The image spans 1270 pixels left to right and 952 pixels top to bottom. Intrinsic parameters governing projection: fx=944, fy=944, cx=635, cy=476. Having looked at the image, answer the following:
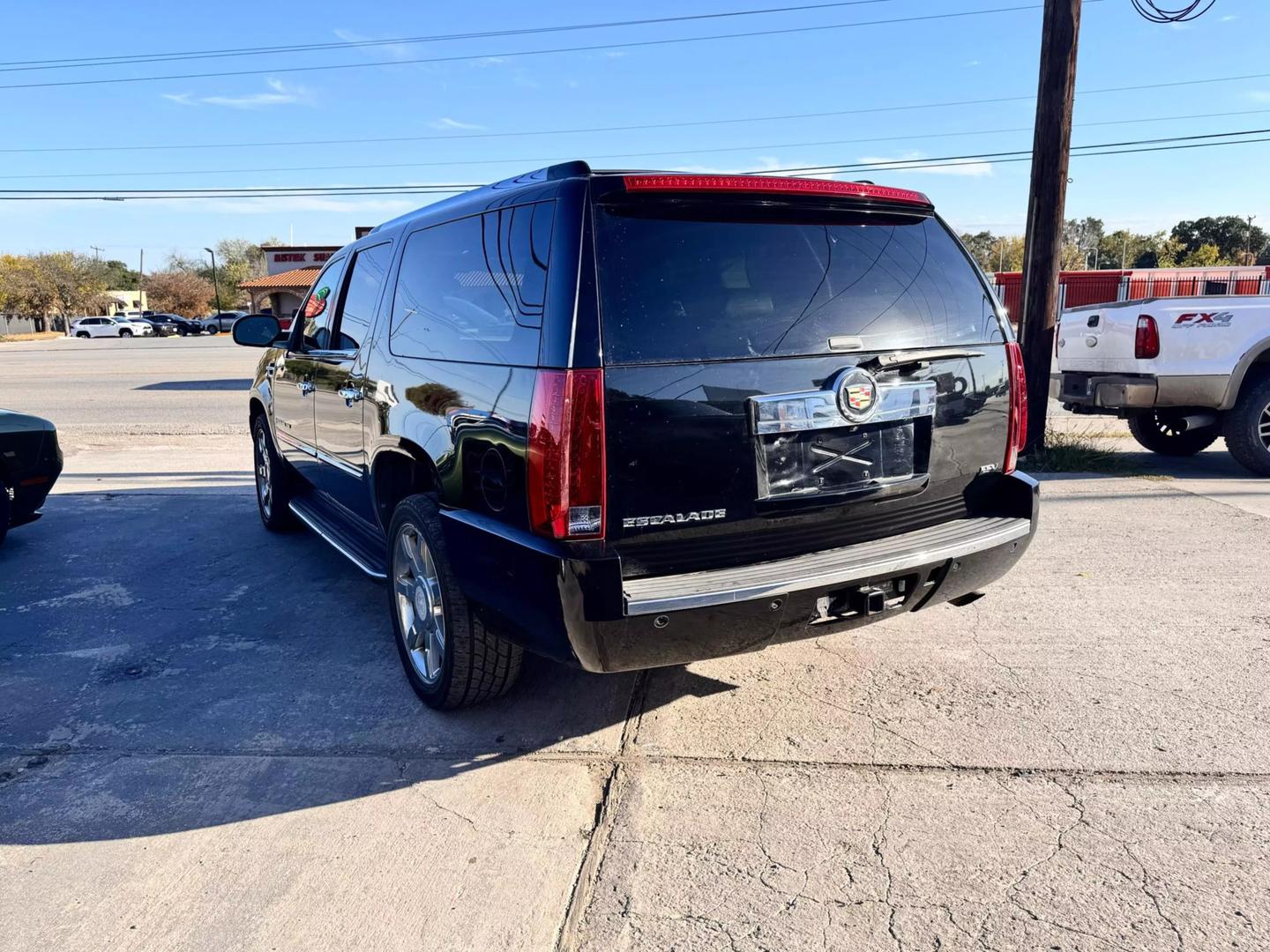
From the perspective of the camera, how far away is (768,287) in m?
3.18

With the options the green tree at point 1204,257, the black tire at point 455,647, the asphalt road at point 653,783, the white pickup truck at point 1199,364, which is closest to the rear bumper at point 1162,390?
the white pickup truck at point 1199,364

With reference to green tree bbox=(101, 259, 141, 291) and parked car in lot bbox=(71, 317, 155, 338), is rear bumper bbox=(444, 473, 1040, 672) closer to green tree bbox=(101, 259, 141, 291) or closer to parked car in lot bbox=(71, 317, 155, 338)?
parked car in lot bbox=(71, 317, 155, 338)

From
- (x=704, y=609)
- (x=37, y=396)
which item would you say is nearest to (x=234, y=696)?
(x=704, y=609)

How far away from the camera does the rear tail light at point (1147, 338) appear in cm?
806

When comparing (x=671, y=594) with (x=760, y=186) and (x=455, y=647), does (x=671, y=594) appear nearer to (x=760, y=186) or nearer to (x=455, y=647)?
(x=455, y=647)

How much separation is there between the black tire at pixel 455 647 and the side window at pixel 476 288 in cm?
63

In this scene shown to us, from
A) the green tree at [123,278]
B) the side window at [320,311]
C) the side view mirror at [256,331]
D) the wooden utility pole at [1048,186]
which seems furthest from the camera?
the green tree at [123,278]

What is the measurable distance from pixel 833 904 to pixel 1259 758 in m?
1.78

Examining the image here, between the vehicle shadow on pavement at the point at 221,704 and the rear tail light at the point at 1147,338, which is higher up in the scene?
the rear tail light at the point at 1147,338

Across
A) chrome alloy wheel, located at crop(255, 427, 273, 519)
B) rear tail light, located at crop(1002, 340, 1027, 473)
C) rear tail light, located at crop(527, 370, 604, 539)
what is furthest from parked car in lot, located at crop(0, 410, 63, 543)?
rear tail light, located at crop(1002, 340, 1027, 473)

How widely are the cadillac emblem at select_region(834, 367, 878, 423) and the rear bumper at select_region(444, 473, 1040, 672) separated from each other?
1.61ft

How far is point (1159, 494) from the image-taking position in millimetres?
7562

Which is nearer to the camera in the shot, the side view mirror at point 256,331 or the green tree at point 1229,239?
the side view mirror at point 256,331

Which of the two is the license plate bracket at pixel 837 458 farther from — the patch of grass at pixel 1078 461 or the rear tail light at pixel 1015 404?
the patch of grass at pixel 1078 461
